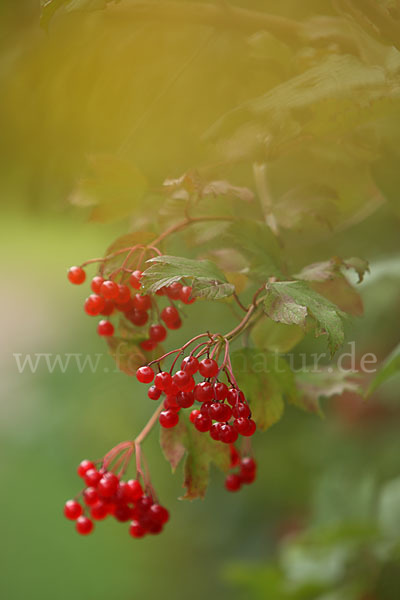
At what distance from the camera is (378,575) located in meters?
1.20

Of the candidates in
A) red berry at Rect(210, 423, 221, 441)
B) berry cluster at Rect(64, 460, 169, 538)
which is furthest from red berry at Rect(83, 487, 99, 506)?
red berry at Rect(210, 423, 221, 441)

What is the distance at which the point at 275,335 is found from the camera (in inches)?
26.9

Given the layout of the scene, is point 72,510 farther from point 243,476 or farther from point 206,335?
point 206,335

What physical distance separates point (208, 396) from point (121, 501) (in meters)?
0.24

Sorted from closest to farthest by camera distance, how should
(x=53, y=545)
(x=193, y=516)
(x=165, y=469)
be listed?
(x=165, y=469)
(x=193, y=516)
(x=53, y=545)

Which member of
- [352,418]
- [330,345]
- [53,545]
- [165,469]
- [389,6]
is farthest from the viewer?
[53,545]

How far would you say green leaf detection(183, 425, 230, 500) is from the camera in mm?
633

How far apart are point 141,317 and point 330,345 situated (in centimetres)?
23

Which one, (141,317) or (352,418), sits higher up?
(141,317)

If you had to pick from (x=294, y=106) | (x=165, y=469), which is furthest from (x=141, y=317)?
(x=165, y=469)

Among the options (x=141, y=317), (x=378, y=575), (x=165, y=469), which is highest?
(x=141, y=317)

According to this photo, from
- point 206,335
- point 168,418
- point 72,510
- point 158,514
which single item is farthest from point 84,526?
point 206,335

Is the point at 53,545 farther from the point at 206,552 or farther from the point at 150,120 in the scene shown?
the point at 150,120

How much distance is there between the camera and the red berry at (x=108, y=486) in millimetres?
671
